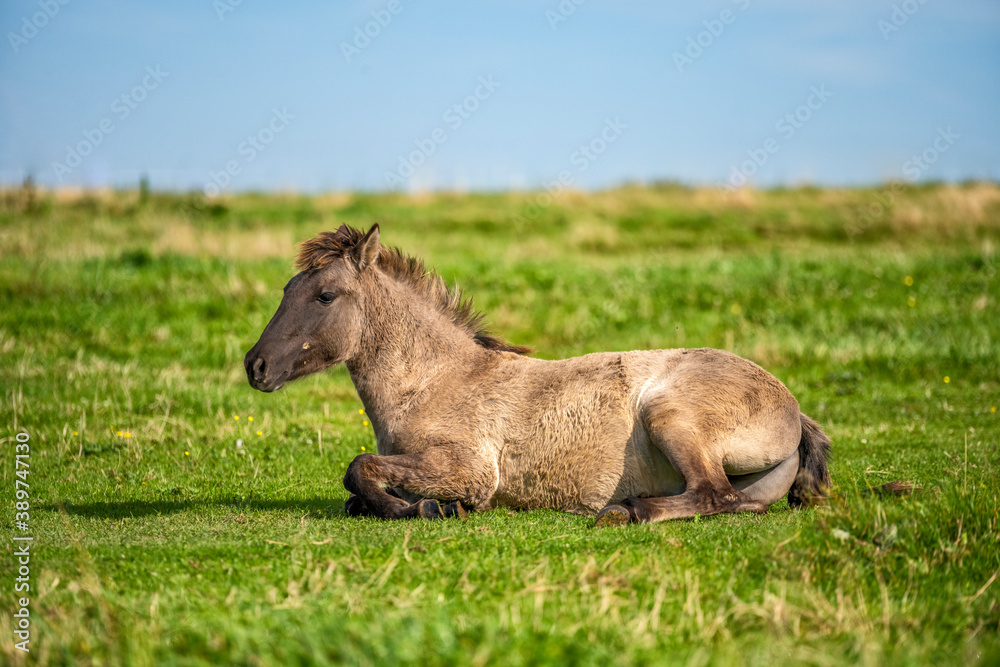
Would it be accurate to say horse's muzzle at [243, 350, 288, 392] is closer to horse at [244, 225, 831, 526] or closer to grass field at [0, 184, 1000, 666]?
horse at [244, 225, 831, 526]

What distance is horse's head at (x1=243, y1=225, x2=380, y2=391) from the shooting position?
7.22 metres

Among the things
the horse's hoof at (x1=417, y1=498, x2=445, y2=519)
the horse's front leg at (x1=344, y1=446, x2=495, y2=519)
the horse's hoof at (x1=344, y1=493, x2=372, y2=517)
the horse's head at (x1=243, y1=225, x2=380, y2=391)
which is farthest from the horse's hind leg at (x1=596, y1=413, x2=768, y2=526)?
the horse's head at (x1=243, y1=225, x2=380, y2=391)


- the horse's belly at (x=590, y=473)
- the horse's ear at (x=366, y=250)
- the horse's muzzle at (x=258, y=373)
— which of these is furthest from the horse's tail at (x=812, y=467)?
the horse's muzzle at (x=258, y=373)

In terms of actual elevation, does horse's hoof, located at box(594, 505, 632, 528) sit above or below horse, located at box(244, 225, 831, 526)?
below

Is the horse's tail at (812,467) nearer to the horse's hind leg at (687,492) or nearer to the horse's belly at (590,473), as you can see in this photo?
the horse's hind leg at (687,492)

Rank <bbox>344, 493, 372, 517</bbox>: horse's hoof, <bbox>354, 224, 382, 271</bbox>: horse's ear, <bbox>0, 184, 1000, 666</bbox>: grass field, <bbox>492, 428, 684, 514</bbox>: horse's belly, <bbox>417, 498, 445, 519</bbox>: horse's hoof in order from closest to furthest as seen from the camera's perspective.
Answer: <bbox>0, 184, 1000, 666</bbox>: grass field, <bbox>417, 498, 445, 519</bbox>: horse's hoof, <bbox>344, 493, 372, 517</bbox>: horse's hoof, <bbox>492, 428, 684, 514</bbox>: horse's belly, <bbox>354, 224, 382, 271</bbox>: horse's ear

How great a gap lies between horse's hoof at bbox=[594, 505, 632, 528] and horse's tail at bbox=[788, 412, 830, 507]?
1799 millimetres

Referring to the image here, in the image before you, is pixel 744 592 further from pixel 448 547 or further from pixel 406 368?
pixel 406 368

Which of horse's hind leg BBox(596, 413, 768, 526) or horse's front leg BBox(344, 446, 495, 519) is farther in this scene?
horse's front leg BBox(344, 446, 495, 519)

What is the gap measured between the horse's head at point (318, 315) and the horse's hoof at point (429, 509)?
1455mm

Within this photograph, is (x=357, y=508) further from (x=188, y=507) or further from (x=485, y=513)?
(x=188, y=507)

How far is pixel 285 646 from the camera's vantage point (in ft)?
12.5

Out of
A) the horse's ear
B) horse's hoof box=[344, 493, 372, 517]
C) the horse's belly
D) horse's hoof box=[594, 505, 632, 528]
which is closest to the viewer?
horse's hoof box=[594, 505, 632, 528]

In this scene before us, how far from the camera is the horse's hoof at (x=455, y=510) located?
7.09 m
